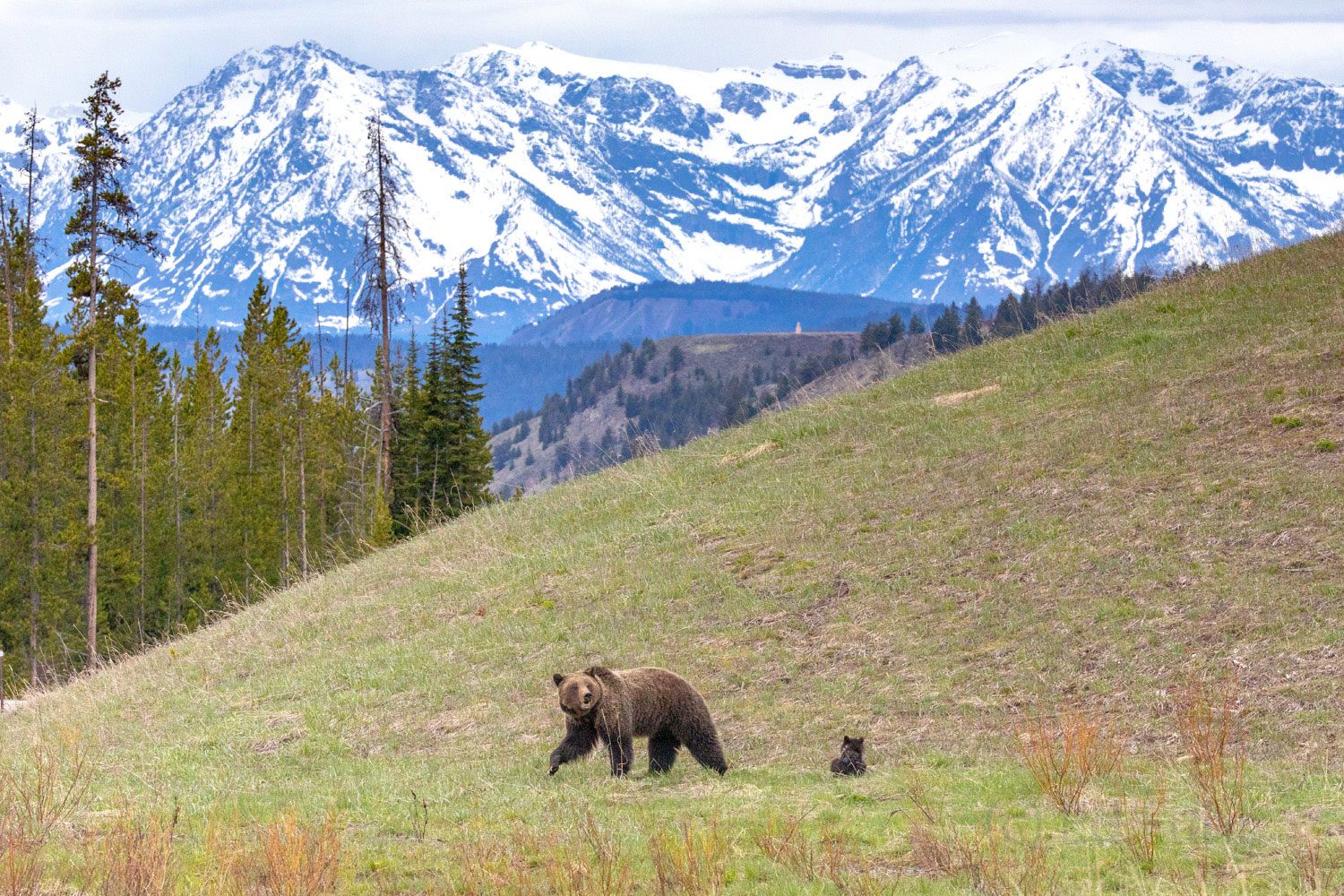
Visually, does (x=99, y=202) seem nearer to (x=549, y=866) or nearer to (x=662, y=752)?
(x=662, y=752)

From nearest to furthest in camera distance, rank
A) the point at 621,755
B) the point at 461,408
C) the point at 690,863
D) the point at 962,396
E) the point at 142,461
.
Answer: the point at 690,863
the point at 621,755
the point at 962,396
the point at 461,408
the point at 142,461

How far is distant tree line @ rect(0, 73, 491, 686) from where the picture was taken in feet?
128

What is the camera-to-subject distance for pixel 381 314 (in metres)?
41.8

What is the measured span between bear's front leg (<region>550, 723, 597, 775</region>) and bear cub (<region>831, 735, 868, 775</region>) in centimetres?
190

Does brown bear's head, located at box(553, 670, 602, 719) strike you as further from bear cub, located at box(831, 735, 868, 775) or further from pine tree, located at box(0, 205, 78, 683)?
pine tree, located at box(0, 205, 78, 683)

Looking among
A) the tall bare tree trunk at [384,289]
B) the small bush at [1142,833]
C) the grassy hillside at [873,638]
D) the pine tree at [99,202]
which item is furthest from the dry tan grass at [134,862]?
the tall bare tree trunk at [384,289]

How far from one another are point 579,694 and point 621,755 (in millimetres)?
845

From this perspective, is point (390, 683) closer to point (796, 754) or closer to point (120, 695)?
point (120, 695)

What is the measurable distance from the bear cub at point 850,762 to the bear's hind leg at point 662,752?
1.30 meters

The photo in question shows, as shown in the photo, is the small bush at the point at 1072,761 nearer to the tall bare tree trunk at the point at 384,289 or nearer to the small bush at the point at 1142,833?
the small bush at the point at 1142,833

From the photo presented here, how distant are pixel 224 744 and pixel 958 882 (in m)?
8.86

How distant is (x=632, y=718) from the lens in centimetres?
916

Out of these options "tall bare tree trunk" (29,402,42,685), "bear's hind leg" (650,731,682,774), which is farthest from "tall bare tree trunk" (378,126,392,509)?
"bear's hind leg" (650,731,682,774)

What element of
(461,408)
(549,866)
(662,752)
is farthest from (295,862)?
(461,408)
